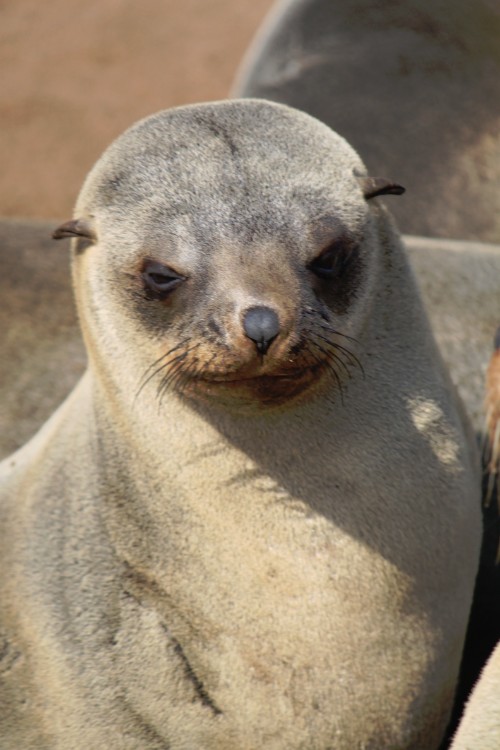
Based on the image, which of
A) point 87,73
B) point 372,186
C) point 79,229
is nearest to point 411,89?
point 372,186

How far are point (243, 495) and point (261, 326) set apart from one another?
1.88 ft

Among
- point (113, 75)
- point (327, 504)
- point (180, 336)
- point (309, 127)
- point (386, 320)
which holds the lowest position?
point (113, 75)

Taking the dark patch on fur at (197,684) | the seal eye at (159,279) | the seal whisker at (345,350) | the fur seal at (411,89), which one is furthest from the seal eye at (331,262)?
the fur seal at (411,89)

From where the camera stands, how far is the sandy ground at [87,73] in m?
7.49

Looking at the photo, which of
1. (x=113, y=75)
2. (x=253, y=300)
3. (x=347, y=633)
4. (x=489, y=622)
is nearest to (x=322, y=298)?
(x=253, y=300)

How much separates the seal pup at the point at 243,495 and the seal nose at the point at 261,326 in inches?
6.3

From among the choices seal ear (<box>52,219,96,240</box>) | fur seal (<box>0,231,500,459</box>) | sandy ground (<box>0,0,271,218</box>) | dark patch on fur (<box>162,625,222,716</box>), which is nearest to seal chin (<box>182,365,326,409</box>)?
seal ear (<box>52,219,96,240</box>)

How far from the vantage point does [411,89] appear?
5.12 meters

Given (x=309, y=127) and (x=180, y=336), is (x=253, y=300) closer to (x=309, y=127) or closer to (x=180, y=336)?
(x=180, y=336)

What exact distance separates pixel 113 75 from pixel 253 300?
6387mm

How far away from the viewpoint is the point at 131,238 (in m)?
2.58

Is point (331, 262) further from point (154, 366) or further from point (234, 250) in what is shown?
point (154, 366)

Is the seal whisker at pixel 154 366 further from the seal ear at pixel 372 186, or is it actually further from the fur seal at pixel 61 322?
the fur seal at pixel 61 322

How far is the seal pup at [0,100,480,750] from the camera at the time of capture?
2.54 meters
